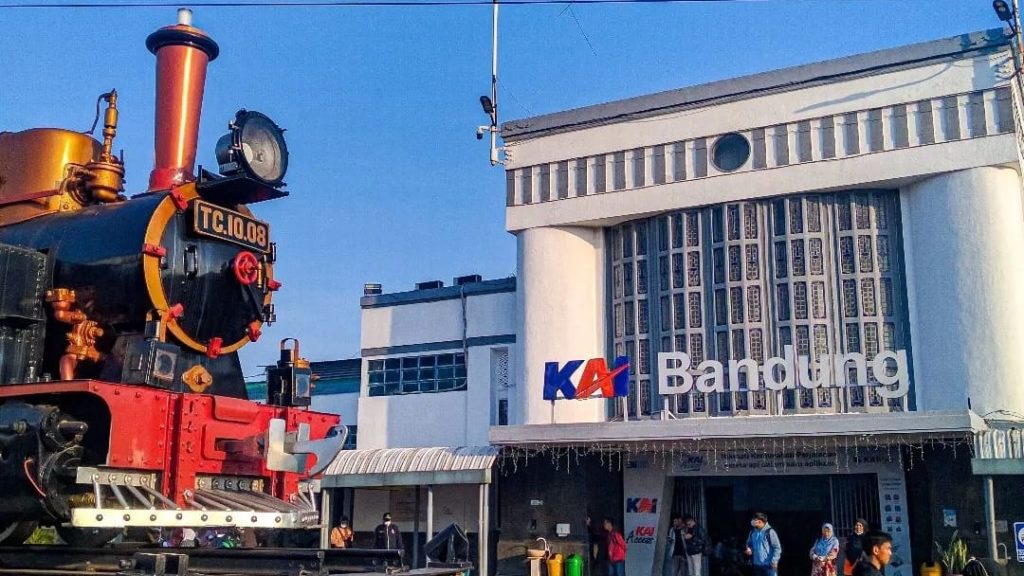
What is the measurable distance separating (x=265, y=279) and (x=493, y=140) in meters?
12.9

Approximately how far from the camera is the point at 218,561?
716 centimetres

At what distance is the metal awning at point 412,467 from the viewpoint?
1881 cm

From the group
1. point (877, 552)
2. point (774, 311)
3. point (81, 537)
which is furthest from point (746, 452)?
point (81, 537)

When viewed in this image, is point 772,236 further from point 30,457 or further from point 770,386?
point 30,457

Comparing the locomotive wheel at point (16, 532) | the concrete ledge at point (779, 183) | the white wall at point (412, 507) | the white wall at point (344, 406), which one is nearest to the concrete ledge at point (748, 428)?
the white wall at point (412, 507)

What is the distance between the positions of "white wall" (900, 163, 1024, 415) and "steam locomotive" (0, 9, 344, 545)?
41.1 ft

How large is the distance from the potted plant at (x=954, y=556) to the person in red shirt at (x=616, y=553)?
16.9 ft

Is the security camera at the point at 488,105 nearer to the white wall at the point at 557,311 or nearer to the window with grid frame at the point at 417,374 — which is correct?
the white wall at the point at 557,311

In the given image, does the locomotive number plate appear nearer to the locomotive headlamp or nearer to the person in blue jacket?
the locomotive headlamp

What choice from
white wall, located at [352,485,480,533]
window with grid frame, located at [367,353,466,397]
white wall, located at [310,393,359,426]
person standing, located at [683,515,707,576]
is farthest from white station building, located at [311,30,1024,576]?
white wall, located at [310,393,359,426]

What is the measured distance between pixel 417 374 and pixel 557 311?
14.3ft

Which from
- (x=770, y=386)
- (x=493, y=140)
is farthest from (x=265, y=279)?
(x=493, y=140)

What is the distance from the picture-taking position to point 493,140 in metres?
21.4

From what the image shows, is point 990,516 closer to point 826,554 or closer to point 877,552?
point 826,554
